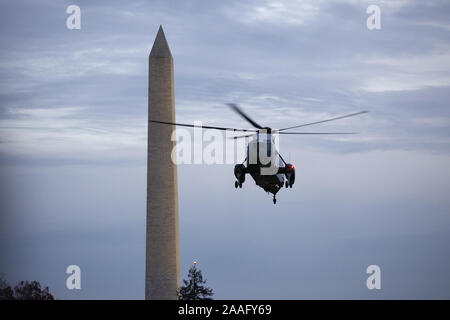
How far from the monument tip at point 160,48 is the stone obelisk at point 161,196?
0.26ft

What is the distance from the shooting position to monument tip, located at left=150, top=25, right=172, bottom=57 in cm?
7175

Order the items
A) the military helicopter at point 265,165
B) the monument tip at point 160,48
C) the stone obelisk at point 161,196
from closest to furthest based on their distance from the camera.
Answer: the military helicopter at point 265,165 < the stone obelisk at point 161,196 < the monument tip at point 160,48

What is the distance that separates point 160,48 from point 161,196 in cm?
1185

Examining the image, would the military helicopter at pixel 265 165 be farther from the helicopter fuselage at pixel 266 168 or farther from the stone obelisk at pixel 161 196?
the stone obelisk at pixel 161 196

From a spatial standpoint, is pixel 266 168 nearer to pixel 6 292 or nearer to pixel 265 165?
pixel 265 165

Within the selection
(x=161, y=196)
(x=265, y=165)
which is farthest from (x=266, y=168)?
(x=161, y=196)

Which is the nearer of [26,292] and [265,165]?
[265,165]

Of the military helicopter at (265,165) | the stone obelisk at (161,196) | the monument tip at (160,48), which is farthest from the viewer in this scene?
the monument tip at (160,48)

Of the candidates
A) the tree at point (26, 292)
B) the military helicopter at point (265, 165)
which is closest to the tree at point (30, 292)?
the tree at point (26, 292)

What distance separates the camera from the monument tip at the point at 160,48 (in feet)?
235

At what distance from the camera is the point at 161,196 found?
71375 millimetres
